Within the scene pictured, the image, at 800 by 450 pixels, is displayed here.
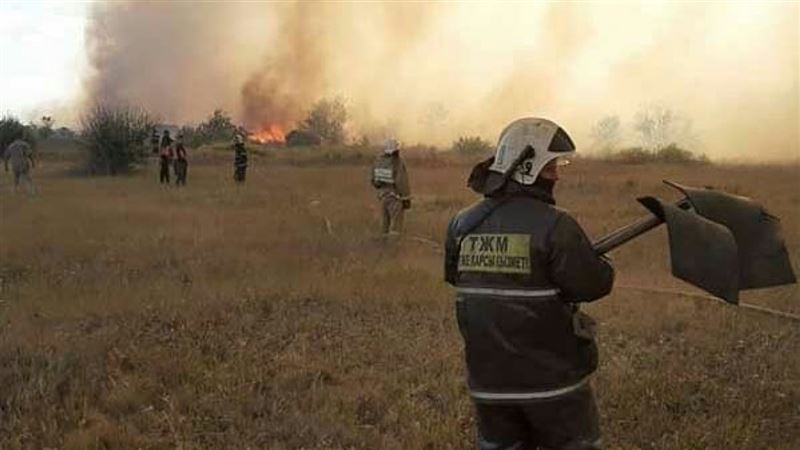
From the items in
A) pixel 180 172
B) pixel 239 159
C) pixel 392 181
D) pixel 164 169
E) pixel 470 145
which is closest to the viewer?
pixel 392 181

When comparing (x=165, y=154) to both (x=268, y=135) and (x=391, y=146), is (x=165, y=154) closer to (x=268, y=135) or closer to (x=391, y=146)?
(x=391, y=146)

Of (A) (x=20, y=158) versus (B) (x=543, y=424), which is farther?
(A) (x=20, y=158)

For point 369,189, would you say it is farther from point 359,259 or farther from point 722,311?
point 722,311

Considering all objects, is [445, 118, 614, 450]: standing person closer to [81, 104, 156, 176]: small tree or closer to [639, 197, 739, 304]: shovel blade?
[639, 197, 739, 304]: shovel blade

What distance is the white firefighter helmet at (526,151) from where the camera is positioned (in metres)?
3.35

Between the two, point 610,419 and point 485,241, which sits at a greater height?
point 485,241

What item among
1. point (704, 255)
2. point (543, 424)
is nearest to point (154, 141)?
point (543, 424)

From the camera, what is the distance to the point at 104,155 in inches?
1406

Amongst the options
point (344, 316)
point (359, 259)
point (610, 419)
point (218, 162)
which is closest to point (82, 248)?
point (359, 259)

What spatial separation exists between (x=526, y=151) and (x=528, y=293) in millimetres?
483

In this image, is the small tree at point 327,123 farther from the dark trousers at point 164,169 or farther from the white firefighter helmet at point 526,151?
the white firefighter helmet at point 526,151

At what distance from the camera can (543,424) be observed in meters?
3.36

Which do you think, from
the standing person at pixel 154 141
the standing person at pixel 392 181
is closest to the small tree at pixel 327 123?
the standing person at pixel 154 141

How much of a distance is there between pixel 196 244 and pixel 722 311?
720 centimetres
